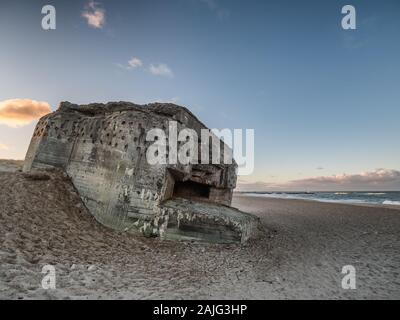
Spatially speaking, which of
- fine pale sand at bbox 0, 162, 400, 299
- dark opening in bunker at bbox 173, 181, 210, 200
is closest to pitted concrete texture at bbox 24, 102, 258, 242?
fine pale sand at bbox 0, 162, 400, 299

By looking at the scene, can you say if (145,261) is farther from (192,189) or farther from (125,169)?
(192,189)

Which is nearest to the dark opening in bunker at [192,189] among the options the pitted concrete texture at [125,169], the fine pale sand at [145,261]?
the pitted concrete texture at [125,169]

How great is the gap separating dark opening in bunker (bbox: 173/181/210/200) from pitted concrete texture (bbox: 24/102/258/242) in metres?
1.26

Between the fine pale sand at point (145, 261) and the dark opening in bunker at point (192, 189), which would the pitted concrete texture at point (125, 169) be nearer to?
the fine pale sand at point (145, 261)

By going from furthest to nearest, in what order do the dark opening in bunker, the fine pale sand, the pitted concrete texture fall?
the dark opening in bunker, the pitted concrete texture, the fine pale sand

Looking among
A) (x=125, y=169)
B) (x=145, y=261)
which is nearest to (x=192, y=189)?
(x=125, y=169)

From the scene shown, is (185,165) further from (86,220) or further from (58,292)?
(58,292)

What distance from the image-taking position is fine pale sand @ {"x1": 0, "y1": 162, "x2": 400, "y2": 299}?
4180 millimetres

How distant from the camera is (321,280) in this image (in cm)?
502

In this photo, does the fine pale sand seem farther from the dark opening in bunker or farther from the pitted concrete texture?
the dark opening in bunker

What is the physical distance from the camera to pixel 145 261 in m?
5.55

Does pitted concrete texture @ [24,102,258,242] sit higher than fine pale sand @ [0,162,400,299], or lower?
higher
